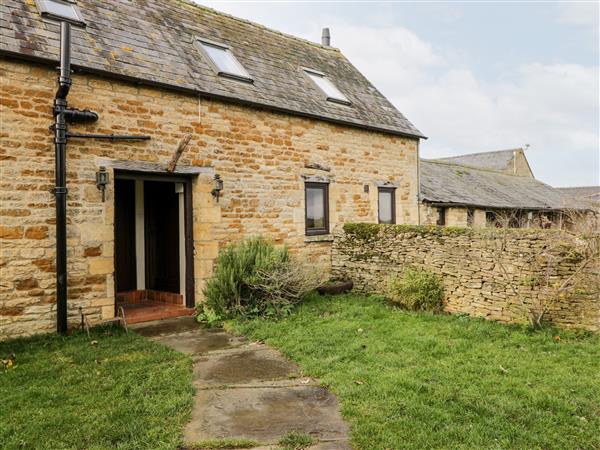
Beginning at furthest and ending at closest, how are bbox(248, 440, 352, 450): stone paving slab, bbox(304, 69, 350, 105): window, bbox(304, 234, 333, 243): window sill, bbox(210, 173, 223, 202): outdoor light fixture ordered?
bbox(304, 69, 350, 105): window < bbox(304, 234, 333, 243): window sill < bbox(210, 173, 223, 202): outdoor light fixture < bbox(248, 440, 352, 450): stone paving slab

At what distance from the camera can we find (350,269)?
420 inches

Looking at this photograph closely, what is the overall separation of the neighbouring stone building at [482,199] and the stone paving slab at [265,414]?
5900 millimetres

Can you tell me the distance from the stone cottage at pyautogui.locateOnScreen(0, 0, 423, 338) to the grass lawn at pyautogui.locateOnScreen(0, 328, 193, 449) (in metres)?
1.15

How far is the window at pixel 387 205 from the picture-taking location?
12.6 meters

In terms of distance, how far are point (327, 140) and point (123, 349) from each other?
7002 mm

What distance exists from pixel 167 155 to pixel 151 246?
248 cm

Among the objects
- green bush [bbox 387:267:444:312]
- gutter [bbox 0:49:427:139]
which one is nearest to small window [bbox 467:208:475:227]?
gutter [bbox 0:49:427:139]

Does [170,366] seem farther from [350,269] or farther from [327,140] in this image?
[327,140]

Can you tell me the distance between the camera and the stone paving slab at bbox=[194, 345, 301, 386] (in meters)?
4.99

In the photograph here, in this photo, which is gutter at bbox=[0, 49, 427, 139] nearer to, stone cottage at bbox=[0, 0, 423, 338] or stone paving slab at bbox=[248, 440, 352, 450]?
stone cottage at bbox=[0, 0, 423, 338]

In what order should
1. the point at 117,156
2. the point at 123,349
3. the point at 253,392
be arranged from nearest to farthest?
the point at 253,392
the point at 123,349
the point at 117,156

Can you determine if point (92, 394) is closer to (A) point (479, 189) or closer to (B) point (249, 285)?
(B) point (249, 285)

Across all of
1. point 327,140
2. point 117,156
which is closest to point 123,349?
point 117,156

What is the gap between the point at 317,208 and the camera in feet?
36.0
